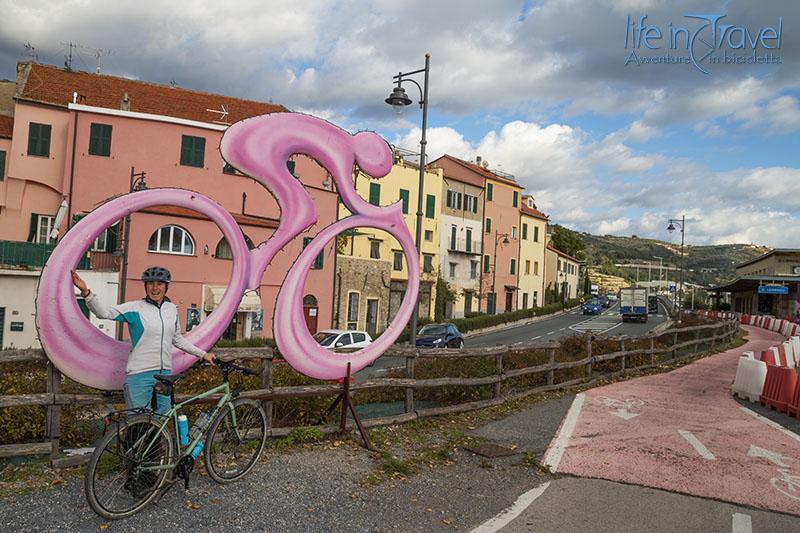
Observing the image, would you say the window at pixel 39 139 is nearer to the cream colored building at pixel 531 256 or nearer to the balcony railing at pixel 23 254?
the balcony railing at pixel 23 254

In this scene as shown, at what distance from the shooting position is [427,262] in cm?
4866

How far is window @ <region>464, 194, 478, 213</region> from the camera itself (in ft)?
178

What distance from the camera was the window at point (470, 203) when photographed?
2138 inches

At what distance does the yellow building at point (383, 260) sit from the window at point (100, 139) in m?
11.6

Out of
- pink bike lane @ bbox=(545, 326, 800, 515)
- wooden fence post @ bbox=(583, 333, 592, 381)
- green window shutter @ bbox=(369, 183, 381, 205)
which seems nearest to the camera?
pink bike lane @ bbox=(545, 326, 800, 515)

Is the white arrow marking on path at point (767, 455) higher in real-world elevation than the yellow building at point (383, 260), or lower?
lower

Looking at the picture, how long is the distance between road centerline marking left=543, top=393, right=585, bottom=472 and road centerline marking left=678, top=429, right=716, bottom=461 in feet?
5.18

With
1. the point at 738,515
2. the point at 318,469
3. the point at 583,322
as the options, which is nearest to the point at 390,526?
the point at 318,469

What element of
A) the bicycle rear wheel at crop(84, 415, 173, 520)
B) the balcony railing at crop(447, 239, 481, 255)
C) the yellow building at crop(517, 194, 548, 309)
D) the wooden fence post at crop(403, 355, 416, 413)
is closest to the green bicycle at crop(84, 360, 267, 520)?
the bicycle rear wheel at crop(84, 415, 173, 520)

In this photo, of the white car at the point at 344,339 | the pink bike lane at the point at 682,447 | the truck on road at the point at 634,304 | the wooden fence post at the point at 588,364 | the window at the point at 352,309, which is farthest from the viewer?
the truck on road at the point at 634,304

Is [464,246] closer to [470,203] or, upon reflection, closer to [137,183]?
[470,203]

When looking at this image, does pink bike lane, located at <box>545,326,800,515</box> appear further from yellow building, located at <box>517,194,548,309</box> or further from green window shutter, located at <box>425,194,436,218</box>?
yellow building, located at <box>517,194,548,309</box>

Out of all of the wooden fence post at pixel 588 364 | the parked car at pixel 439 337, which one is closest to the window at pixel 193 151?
the parked car at pixel 439 337

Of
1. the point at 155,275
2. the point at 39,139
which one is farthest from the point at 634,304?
the point at 155,275
